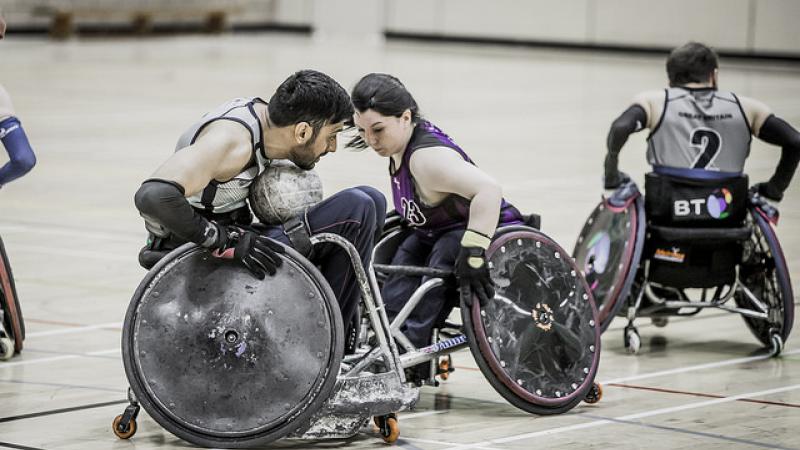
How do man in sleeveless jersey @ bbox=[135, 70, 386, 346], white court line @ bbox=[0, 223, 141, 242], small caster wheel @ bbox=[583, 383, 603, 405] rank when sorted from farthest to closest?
white court line @ bbox=[0, 223, 141, 242]
small caster wheel @ bbox=[583, 383, 603, 405]
man in sleeveless jersey @ bbox=[135, 70, 386, 346]

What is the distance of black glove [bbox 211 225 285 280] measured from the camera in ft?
17.9

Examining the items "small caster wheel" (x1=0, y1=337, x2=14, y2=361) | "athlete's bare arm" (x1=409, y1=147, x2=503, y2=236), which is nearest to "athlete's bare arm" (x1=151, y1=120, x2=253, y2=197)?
"athlete's bare arm" (x1=409, y1=147, x2=503, y2=236)

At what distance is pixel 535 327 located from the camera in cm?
627

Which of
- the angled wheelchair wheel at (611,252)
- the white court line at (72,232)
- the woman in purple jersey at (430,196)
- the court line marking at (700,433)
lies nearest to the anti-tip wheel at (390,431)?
the woman in purple jersey at (430,196)

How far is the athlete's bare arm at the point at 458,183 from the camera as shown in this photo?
19.8 feet

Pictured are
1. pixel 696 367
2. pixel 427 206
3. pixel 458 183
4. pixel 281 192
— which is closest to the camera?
pixel 281 192

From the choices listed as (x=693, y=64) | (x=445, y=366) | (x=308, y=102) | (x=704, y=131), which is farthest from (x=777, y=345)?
(x=308, y=102)

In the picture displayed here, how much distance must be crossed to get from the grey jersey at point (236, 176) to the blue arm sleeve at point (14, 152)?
55.8 inches

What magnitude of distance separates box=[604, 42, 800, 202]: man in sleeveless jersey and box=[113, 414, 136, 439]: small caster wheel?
318 cm

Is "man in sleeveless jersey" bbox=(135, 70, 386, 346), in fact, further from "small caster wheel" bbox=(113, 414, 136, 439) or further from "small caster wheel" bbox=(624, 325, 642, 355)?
"small caster wheel" bbox=(624, 325, 642, 355)

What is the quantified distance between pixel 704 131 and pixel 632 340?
1156 mm

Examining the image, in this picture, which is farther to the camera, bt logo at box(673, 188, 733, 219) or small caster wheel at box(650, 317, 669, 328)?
small caster wheel at box(650, 317, 669, 328)

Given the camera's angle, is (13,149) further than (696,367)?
No

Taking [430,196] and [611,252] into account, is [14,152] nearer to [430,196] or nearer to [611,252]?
[430,196]
